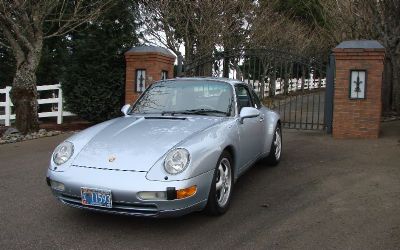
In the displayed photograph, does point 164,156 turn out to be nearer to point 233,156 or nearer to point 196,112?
point 233,156

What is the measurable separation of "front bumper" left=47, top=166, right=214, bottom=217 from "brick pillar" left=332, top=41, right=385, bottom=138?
695 centimetres

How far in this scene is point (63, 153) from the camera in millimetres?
4719

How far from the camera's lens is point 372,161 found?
784 centimetres

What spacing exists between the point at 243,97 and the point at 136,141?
2115 millimetres

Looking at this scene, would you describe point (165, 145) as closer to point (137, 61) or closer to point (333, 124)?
point (333, 124)

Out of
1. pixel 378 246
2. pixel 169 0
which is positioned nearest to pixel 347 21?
pixel 169 0

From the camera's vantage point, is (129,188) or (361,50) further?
(361,50)

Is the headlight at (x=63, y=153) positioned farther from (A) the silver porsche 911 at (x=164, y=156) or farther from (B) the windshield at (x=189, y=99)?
(B) the windshield at (x=189, y=99)

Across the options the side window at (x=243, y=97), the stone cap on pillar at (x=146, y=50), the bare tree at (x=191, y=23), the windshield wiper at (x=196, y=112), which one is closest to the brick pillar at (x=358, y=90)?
the stone cap on pillar at (x=146, y=50)

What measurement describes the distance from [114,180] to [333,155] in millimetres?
5311

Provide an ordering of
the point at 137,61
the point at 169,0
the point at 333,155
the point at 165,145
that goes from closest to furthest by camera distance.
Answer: the point at 165,145 → the point at 333,155 → the point at 137,61 → the point at 169,0

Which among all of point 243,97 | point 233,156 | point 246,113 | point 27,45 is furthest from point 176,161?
point 27,45

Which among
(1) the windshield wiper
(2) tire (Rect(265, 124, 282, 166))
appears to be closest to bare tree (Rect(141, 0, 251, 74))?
(2) tire (Rect(265, 124, 282, 166))

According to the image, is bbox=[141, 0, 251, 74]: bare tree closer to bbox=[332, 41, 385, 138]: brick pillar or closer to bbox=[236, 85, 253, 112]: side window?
bbox=[332, 41, 385, 138]: brick pillar
